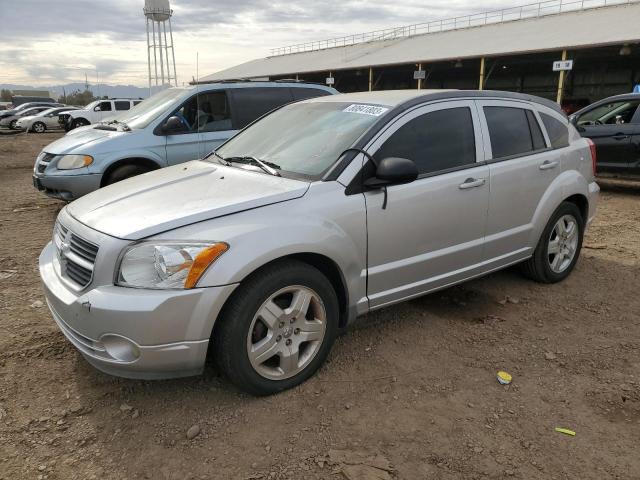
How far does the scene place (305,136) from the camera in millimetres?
3594

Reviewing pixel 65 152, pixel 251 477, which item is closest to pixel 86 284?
pixel 251 477

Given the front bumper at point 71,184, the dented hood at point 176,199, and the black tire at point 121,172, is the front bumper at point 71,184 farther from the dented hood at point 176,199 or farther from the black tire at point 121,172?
the dented hood at point 176,199

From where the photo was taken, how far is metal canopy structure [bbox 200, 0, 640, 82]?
73.4 ft

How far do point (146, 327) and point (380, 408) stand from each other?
1343mm

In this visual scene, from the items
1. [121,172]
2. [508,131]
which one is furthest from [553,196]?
[121,172]

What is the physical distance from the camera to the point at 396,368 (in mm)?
3238

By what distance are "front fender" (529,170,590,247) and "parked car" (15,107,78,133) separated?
2973 centimetres

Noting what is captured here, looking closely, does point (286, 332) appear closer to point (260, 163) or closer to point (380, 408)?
point (380, 408)

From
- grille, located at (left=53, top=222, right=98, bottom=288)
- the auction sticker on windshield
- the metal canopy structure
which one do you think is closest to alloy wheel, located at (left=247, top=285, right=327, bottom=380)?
grille, located at (left=53, top=222, right=98, bottom=288)

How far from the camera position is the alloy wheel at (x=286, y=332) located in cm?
278

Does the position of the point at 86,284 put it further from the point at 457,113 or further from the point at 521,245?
the point at 521,245

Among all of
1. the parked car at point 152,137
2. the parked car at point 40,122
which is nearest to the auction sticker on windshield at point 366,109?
the parked car at point 152,137

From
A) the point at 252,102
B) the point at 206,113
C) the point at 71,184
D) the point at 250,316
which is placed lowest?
the point at 250,316

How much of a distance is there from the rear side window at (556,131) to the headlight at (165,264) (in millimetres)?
3321
